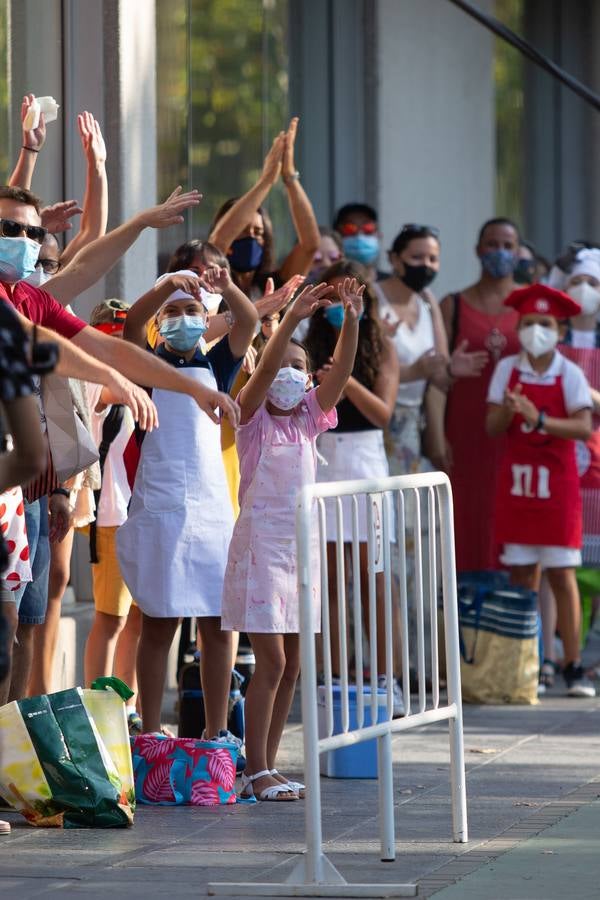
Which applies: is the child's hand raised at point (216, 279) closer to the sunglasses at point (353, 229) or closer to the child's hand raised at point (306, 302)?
the child's hand raised at point (306, 302)

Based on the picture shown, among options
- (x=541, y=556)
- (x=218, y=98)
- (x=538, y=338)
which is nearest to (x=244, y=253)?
(x=538, y=338)

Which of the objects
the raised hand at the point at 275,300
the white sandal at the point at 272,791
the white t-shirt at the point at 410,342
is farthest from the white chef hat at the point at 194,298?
the white t-shirt at the point at 410,342

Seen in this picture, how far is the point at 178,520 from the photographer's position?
6.87 meters

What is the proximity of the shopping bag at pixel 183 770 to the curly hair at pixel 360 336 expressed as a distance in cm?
214

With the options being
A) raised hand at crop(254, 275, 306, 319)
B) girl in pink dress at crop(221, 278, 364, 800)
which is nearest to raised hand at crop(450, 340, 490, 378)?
raised hand at crop(254, 275, 306, 319)

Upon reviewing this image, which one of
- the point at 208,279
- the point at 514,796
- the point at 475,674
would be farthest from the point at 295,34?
the point at 514,796

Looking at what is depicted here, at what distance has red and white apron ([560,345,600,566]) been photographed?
1023 cm

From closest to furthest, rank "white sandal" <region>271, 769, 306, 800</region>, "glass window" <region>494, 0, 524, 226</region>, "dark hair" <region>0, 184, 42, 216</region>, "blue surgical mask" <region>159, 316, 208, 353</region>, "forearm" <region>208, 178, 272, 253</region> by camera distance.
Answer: "dark hair" <region>0, 184, 42, 216</region>, "white sandal" <region>271, 769, 306, 800</region>, "blue surgical mask" <region>159, 316, 208, 353</region>, "forearm" <region>208, 178, 272, 253</region>, "glass window" <region>494, 0, 524, 226</region>

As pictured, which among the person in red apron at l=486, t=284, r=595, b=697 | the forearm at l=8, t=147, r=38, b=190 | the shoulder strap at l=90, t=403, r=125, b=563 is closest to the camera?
the forearm at l=8, t=147, r=38, b=190

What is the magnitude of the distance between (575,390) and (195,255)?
9.54ft

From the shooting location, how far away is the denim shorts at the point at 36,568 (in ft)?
21.0

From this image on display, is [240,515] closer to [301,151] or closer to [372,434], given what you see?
[372,434]

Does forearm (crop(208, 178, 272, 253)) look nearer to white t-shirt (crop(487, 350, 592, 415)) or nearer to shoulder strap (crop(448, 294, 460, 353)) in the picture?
white t-shirt (crop(487, 350, 592, 415))

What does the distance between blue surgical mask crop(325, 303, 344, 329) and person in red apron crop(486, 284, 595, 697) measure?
58.9 inches
